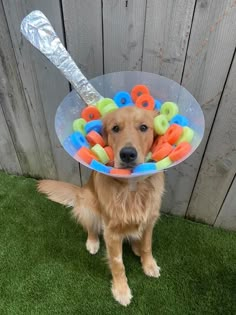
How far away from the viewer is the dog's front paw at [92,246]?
201 cm

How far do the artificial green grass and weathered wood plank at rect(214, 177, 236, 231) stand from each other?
0.17 ft

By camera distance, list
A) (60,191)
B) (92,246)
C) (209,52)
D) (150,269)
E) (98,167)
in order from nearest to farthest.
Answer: (98,167) → (209,52) → (150,269) → (92,246) → (60,191)

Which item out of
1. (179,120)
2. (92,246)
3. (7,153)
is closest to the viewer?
(179,120)

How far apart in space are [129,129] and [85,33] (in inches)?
23.8

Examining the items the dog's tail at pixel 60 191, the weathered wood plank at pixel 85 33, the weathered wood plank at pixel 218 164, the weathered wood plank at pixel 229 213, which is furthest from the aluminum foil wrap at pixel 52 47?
the weathered wood plank at pixel 229 213

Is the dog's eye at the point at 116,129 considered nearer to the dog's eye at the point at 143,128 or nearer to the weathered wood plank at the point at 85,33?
the dog's eye at the point at 143,128

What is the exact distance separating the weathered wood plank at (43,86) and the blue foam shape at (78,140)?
62cm

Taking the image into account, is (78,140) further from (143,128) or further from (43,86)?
(43,86)

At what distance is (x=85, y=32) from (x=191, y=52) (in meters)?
0.55

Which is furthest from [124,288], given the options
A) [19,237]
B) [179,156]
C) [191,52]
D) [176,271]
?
[191,52]

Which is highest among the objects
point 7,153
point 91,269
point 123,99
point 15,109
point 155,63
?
point 155,63

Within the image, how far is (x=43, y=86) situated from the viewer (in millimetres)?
1844

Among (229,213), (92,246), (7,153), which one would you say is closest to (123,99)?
(92,246)

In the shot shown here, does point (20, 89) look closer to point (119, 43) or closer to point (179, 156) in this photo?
point (119, 43)
